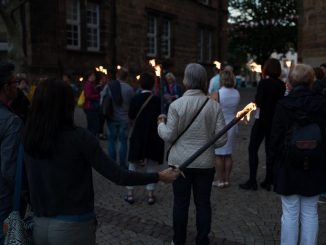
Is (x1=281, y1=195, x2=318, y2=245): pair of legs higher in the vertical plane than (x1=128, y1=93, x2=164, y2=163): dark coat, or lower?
lower

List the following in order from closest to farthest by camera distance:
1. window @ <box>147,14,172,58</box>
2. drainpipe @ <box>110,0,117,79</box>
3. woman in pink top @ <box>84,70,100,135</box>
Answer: woman in pink top @ <box>84,70,100,135</box> < drainpipe @ <box>110,0,117,79</box> < window @ <box>147,14,172,58</box>

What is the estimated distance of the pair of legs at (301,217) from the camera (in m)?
3.80

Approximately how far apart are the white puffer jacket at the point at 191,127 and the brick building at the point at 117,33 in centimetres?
1317

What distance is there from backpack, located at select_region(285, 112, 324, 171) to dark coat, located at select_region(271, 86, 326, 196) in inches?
1.8

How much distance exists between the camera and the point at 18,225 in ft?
8.13

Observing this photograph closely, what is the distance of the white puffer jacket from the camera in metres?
4.09

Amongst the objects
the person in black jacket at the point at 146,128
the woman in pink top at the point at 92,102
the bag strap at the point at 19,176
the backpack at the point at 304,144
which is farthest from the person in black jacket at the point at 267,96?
the woman in pink top at the point at 92,102

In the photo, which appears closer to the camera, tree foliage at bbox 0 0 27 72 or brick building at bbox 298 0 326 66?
tree foliage at bbox 0 0 27 72

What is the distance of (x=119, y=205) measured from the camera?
6066 millimetres

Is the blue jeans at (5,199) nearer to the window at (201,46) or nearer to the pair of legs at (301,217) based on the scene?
the pair of legs at (301,217)

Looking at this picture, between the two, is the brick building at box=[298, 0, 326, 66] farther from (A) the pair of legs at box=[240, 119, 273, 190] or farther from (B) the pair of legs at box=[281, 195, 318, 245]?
(B) the pair of legs at box=[281, 195, 318, 245]

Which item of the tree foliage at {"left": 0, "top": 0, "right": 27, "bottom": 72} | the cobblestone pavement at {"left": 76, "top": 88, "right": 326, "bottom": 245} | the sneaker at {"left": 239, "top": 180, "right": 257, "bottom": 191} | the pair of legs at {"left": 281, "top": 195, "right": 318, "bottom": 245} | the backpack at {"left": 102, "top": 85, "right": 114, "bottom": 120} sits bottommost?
the cobblestone pavement at {"left": 76, "top": 88, "right": 326, "bottom": 245}

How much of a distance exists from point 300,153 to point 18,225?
2263 mm

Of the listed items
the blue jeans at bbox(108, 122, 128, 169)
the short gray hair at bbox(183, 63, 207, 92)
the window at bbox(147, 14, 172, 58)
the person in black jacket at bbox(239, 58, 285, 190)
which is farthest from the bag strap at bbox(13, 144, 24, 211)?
the window at bbox(147, 14, 172, 58)
